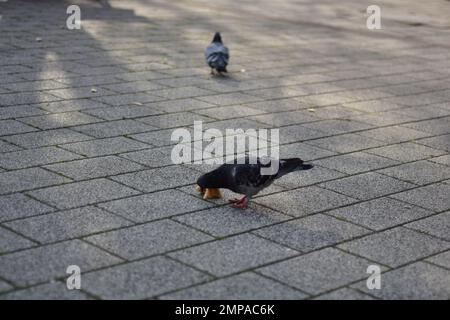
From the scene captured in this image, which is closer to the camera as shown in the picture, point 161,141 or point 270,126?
point 161,141

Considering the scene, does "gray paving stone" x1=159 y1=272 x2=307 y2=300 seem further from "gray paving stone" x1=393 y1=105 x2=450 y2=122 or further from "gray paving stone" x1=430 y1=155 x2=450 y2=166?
"gray paving stone" x1=393 y1=105 x2=450 y2=122

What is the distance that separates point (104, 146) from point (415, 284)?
3.19 m

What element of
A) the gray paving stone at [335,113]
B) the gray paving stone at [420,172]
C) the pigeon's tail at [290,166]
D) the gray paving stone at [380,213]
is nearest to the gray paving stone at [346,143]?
the gray paving stone at [420,172]

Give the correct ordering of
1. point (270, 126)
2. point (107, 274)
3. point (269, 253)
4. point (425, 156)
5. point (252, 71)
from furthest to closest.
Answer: point (252, 71)
point (270, 126)
point (425, 156)
point (269, 253)
point (107, 274)

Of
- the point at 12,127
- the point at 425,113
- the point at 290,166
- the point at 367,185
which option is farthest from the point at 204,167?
the point at 425,113

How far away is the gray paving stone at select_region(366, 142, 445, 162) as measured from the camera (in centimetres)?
698

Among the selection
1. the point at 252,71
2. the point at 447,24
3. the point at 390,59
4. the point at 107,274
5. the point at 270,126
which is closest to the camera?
the point at 107,274

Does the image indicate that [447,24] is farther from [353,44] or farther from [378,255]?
[378,255]

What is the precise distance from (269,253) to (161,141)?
2466 mm

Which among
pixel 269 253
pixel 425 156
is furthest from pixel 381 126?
pixel 269 253

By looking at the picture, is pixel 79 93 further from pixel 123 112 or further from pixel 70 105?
pixel 123 112

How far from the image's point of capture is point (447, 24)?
15.3 metres

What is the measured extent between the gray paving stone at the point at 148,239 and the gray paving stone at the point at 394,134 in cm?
297

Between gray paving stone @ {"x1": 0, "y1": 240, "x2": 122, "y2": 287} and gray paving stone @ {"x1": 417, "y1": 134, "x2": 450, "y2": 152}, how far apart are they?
12.3 feet
